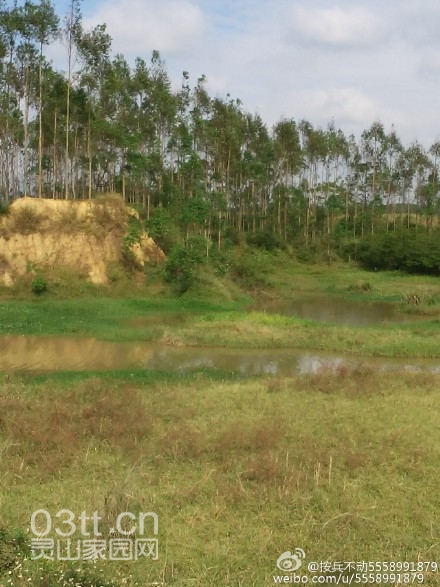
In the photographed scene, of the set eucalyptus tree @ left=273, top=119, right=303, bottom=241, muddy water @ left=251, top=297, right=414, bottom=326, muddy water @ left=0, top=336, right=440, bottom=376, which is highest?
eucalyptus tree @ left=273, top=119, right=303, bottom=241

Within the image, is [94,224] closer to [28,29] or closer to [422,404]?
[28,29]

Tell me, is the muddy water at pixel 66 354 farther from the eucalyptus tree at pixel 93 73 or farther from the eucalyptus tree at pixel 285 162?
the eucalyptus tree at pixel 285 162

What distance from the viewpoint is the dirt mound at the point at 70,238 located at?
33.6 metres

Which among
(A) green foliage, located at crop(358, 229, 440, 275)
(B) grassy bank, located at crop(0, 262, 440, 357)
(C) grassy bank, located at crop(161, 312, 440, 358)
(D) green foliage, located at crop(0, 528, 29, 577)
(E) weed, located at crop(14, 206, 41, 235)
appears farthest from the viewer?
(A) green foliage, located at crop(358, 229, 440, 275)

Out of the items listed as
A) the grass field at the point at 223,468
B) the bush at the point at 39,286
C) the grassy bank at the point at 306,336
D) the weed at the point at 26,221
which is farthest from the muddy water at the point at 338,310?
the weed at the point at 26,221

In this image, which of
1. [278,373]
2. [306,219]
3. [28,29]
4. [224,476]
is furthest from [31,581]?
[306,219]

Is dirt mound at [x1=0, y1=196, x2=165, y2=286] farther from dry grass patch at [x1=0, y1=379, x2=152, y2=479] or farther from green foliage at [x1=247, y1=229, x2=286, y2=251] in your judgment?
dry grass patch at [x1=0, y1=379, x2=152, y2=479]

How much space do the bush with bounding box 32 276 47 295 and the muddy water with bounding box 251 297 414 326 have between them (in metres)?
11.7

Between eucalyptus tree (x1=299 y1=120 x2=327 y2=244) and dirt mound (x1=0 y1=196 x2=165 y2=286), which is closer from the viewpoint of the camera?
dirt mound (x1=0 y1=196 x2=165 y2=286)

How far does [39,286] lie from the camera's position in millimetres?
31469

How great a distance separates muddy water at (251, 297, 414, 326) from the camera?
93.9 ft

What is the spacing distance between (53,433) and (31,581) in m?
4.69

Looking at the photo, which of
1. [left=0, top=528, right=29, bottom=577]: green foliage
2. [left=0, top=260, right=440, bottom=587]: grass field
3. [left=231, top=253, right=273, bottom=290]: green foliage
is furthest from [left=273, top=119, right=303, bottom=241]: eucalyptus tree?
[left=0, top=528, right=29, bottom=577]: green foliage

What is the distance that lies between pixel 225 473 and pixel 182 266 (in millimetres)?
24860
